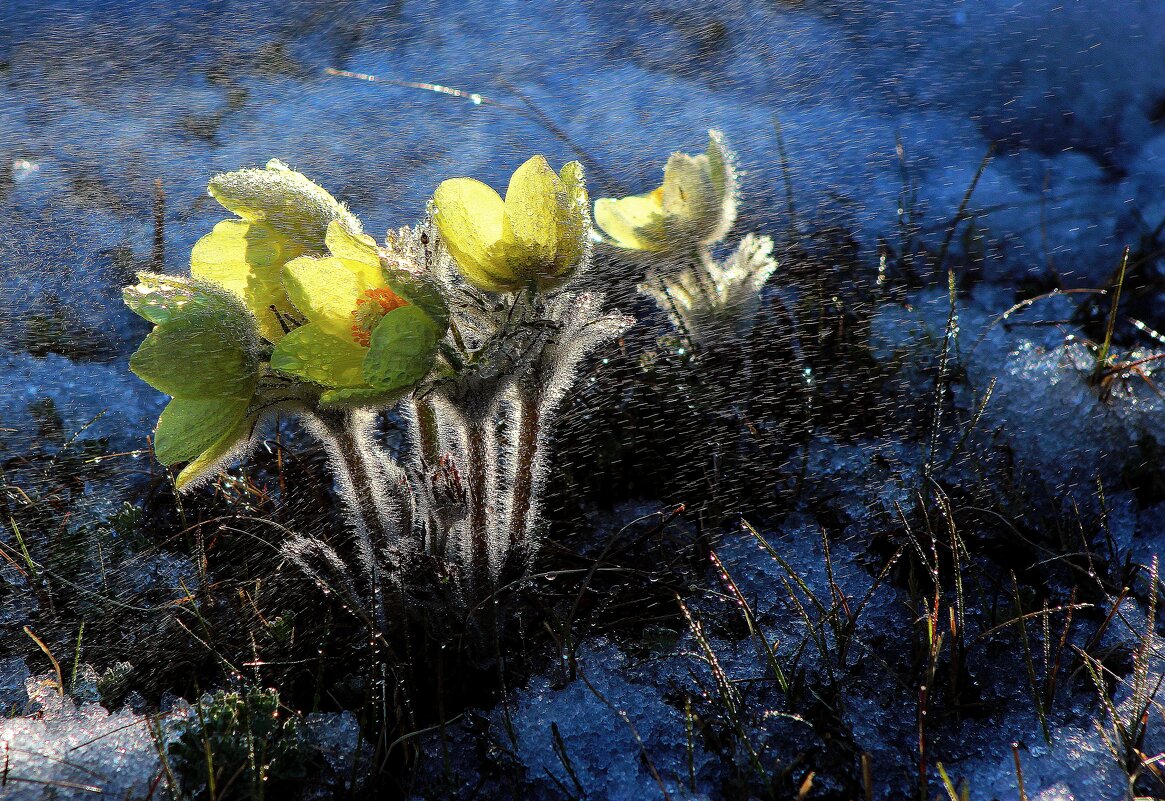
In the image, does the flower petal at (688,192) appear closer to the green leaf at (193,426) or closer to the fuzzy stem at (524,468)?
the fuzzy stem at (524,468)

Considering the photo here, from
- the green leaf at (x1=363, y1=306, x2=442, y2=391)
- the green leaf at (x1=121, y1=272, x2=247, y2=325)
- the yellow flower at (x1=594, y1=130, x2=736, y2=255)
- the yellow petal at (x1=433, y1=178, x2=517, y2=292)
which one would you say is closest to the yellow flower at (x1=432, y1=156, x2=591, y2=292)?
the yellow petal at (x1=433, y1=178, x2=517, y2=292)

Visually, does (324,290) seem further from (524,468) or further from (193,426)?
(524,468)

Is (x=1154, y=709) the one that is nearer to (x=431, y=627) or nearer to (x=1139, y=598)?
(x=1139, y=598)

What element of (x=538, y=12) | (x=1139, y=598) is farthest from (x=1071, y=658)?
(x=538, y=12)

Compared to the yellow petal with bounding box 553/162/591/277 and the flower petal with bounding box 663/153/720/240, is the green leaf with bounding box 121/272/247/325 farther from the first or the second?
the flower petal with bounding box 663/153/720/240

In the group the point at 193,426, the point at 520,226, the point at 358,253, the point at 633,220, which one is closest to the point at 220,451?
the point at 193,426

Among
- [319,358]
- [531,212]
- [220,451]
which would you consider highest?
[531,212]

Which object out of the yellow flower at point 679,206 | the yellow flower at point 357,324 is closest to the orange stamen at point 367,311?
the yellow flower at point 357,324
